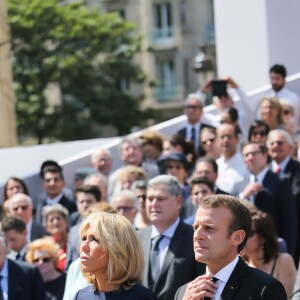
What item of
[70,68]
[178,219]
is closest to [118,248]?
[178,219]

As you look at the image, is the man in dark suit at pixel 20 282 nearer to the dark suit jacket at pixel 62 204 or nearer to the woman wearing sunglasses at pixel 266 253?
the woman wearing sunglasses at pixel 266 253

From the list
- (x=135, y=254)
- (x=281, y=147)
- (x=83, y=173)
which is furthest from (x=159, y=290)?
(x=83, y=173)

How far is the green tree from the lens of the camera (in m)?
48.7

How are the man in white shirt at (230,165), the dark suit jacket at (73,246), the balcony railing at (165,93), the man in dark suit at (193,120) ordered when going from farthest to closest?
the balcony railing at (165,93) < the man in dark suit at (193,120) < the man in white shirt at (230,165) < the dark suit jacket at (73,246)

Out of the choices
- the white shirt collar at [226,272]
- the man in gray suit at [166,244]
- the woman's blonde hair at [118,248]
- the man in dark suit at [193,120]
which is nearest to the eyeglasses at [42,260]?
the man in gray suit at [166,244]

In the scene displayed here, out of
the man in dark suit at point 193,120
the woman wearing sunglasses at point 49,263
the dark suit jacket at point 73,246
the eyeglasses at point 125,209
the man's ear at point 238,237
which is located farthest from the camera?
the man in dark suit at point 193,120

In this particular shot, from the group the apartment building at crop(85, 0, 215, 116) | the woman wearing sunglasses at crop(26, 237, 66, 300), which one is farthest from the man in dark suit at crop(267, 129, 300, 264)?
the apartment building at crop(85, 0, 215, 116)

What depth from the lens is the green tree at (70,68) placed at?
48719mm

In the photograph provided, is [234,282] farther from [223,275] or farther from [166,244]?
[166,244]

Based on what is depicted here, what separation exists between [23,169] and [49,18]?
101 feet

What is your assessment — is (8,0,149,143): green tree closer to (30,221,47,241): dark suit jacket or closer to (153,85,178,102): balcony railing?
(153,85,178,102): balcony railing

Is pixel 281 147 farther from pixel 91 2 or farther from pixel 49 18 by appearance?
pixel 91 2

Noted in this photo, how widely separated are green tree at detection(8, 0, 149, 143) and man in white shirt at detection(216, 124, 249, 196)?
35.0 meters

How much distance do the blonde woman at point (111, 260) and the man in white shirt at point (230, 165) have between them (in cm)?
517
